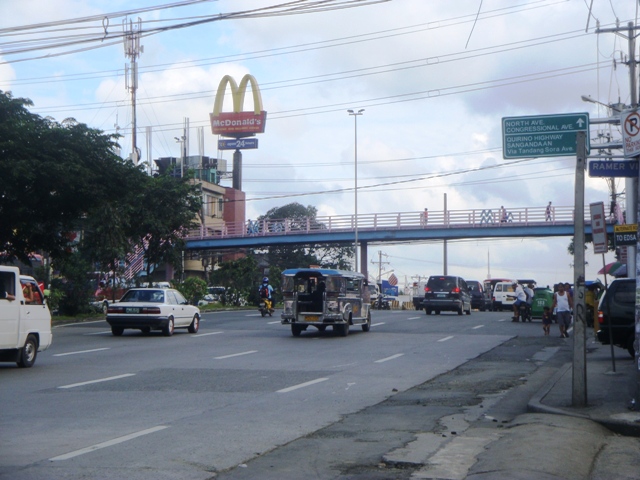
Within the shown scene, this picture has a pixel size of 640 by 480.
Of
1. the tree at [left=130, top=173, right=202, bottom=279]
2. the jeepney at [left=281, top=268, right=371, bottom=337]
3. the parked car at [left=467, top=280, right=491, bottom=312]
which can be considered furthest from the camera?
the parked car at [left=467, top=280, right=491, bottom=312]

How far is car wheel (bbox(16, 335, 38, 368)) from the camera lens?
16839 mm

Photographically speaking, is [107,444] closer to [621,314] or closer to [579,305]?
[579,305]

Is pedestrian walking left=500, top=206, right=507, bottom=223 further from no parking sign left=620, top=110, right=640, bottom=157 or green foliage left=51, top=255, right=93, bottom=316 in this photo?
no parking sign left=620, top=110, right=640, bottom=157

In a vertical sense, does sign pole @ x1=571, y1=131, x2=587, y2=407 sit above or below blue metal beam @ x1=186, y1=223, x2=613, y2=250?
below

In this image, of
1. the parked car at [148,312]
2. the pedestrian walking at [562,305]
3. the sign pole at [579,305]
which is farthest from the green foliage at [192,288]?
the sign pole at [579,305]

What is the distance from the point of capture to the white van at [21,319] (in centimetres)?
1614

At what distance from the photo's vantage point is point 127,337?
26.4 meters

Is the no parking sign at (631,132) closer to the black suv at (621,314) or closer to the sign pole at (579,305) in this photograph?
the sign pole at (579,305)

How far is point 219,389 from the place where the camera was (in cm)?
1394

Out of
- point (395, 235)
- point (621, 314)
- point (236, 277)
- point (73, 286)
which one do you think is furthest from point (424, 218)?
point (621, 314)

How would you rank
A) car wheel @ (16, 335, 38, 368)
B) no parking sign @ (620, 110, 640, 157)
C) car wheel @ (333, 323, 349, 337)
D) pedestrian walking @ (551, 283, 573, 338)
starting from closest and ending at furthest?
no parking sign @ (620, 110, 640, 157) → car wheel @ (16, 335, 38, 368) → pedestrian walking @ (551, 283, 573, 338) → car wheel @ (333, 323, 349, 337)

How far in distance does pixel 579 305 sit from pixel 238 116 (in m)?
74.2

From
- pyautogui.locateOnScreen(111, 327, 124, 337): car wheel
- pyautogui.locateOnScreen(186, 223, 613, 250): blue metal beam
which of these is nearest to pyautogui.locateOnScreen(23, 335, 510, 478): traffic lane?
pyautogui.locateOnScreen(111, 327, 124, 337): car wheel

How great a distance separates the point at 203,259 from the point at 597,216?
63.0 metres
